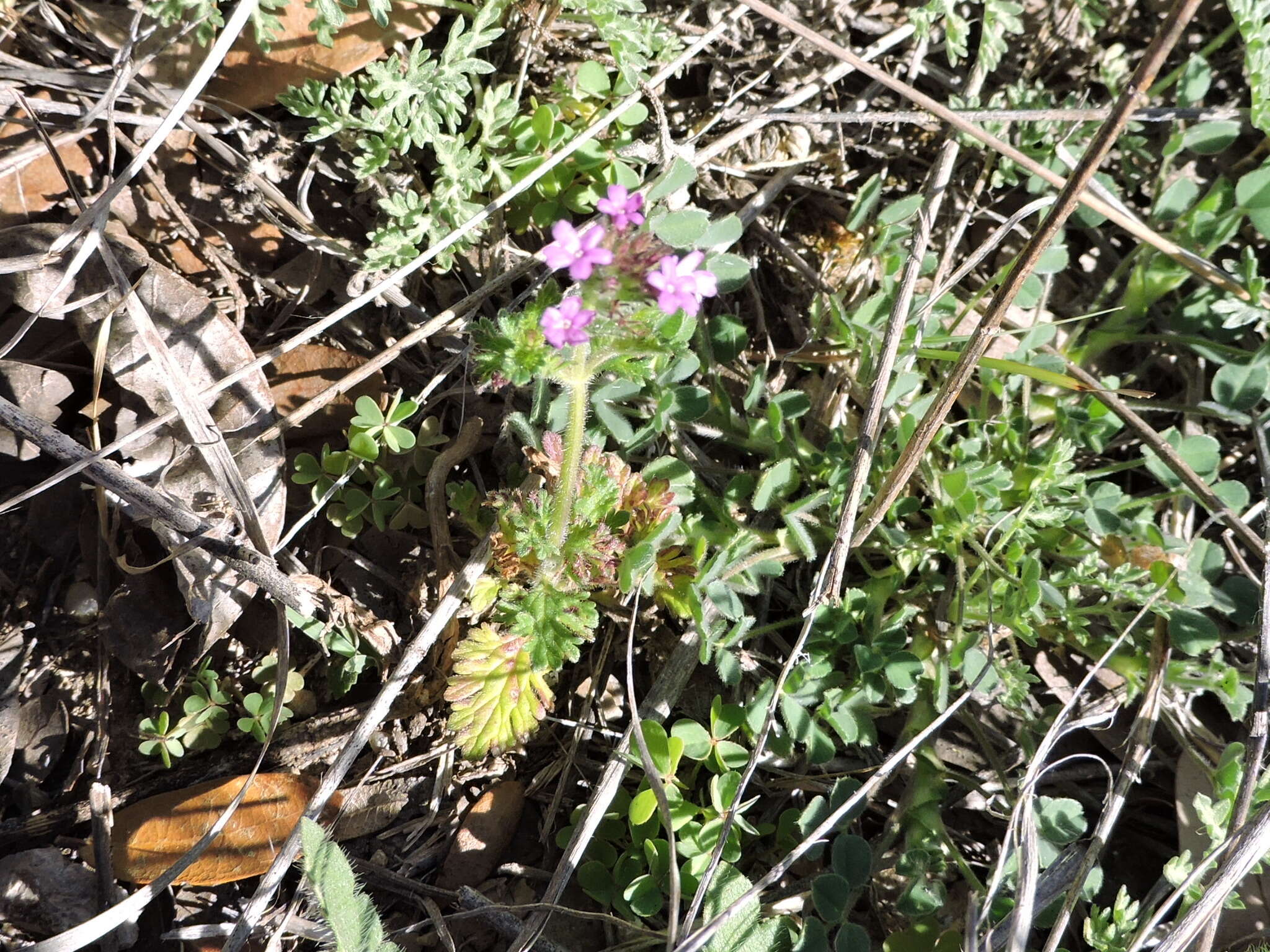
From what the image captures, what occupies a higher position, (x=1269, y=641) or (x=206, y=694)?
(x=1269, y=641)

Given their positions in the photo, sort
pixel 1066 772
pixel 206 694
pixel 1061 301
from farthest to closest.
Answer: pixel 1061 301
pixel 1066 772
pixel 206 694

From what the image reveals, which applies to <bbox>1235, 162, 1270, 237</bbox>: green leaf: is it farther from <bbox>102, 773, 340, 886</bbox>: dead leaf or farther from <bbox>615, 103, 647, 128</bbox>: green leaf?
<bbox>102, 773, 340, 886</bbox>: dead leaf

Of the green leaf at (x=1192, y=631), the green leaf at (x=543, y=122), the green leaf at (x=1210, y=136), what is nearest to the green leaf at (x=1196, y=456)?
the green leaf at (x=1192, y=631)

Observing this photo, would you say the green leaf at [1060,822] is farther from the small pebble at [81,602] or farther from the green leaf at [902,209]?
the small pebble at [81,602]

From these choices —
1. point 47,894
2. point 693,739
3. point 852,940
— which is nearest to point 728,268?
point 693,739

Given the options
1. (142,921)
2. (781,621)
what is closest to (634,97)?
(781,621)

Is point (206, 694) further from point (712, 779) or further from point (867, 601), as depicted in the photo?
point (867, 601)
